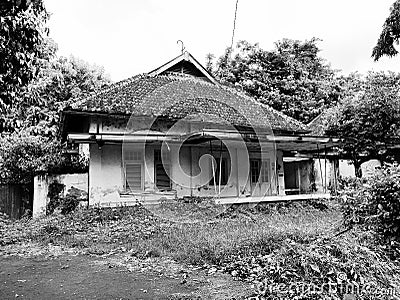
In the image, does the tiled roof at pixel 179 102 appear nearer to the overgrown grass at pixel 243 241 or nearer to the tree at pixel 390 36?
the overgrown grass at pixel 243 241

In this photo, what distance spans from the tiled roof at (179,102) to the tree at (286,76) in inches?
363

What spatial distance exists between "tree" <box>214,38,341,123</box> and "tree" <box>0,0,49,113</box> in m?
21.1

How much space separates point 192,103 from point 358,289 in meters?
11.8

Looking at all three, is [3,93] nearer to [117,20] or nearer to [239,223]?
[117,20]

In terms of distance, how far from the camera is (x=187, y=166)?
47.6 ft

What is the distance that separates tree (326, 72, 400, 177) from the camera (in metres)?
16.2

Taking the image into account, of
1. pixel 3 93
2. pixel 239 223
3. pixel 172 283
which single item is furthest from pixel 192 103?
pixel 172 283

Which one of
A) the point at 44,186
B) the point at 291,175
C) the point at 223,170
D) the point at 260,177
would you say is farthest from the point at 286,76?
the point at 44,186

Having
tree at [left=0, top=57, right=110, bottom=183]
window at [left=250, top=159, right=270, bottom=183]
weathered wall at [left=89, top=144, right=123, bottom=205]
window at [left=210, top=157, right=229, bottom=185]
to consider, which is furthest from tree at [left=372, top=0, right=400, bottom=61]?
tree at [left=0, top=57, right=110, bottom=183]

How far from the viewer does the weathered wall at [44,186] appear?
1370 cm

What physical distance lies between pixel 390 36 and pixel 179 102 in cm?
786

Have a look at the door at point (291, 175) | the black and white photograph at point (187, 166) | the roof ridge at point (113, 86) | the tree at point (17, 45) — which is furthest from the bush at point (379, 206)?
the door at point (291, 175)

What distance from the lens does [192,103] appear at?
1548cm

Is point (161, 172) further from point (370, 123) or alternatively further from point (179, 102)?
point (370, 123)
